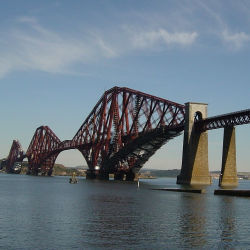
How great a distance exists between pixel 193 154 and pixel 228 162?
11.2 metres

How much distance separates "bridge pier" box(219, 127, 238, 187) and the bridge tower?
835 centimetres

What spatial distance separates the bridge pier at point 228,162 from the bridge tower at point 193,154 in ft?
27.4

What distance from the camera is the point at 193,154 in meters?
107

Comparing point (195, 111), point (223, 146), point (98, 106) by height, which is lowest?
point (223, 146)

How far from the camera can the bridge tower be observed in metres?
106

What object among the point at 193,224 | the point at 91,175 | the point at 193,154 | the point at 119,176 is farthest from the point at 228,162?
the point at 91,175

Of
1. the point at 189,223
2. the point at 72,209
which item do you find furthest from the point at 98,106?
the point at 189,223

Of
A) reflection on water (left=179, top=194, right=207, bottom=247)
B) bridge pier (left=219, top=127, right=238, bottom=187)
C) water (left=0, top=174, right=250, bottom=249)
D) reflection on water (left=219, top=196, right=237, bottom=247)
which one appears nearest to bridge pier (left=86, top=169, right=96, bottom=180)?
bridge pier (left=219, top=127, right=238, bottom=187)

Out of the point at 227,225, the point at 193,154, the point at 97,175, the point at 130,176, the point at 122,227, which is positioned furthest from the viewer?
the point at 97,175

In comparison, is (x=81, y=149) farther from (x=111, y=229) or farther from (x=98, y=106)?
(x=111, y=229)

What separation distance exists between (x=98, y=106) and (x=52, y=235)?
147095 millimetres

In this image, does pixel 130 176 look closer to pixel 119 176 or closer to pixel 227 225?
pixel 119 176

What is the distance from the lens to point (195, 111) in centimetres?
11250

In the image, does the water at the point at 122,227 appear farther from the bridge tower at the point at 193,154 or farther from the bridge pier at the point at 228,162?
the bridge tower at the point at 193,154
